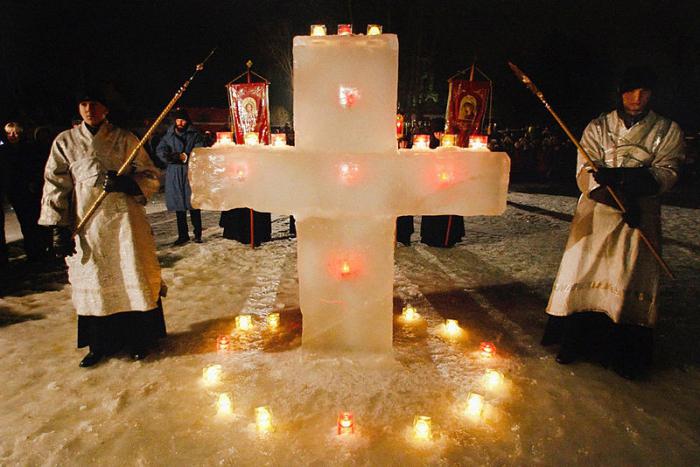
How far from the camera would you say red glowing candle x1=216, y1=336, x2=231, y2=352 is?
148 inches

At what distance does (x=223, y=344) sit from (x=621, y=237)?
346 centimetres

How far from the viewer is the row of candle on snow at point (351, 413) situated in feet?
8.74

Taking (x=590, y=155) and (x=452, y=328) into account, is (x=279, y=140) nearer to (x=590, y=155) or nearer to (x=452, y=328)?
(x=452, y=328)

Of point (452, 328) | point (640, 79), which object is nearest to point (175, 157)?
point (452, 328)

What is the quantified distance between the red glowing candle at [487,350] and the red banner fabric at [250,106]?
512 centimetres

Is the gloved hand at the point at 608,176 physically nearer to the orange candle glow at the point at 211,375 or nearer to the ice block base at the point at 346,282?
the ice block base at the point at 346,282

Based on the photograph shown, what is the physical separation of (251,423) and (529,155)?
19.2m

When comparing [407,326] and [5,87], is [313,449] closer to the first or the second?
[407,326]

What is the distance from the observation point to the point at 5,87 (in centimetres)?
2280

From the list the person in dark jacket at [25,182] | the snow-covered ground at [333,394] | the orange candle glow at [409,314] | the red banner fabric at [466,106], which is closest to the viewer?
the snow-covered ground at [333,394]

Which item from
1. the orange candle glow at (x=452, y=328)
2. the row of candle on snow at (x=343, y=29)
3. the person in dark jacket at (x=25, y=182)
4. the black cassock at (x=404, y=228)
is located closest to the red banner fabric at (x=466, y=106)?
the black cassock at (x=404, y=228)

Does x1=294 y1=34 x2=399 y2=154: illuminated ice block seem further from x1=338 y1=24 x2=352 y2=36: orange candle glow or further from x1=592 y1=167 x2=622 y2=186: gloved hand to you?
x1=592 y1=167 x2=622 y2=186: gloved hand

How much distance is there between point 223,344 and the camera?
3766 millimetres

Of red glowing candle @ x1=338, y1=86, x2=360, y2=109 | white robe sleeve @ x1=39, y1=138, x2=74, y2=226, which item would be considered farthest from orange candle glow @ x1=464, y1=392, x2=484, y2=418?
white robe sleeve @ x1=39, y1=138, x2=74, y2=226
